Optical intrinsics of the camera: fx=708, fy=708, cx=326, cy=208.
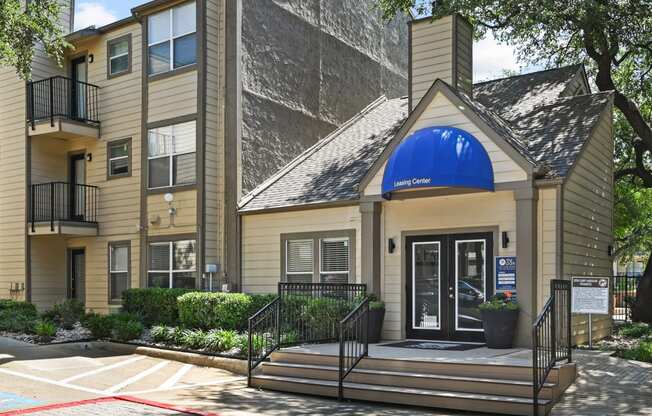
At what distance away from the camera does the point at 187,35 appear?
19312 millimetres

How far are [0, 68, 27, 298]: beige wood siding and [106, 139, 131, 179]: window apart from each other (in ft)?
10.3

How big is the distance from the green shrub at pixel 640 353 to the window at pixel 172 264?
10.6 meters

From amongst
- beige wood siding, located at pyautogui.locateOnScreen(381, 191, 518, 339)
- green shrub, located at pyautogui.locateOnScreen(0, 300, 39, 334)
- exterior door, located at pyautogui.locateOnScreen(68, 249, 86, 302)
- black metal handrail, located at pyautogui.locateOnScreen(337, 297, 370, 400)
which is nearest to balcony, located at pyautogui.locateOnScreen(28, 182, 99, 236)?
exterior door, located at pyautogui.locateOnScreen(68, 249, 86, 302)

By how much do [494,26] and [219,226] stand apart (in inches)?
379

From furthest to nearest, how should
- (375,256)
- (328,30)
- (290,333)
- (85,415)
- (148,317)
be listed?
1. (328,30)
2. (148,317)
3. (375,256)
4. (290,333)
5. (85,415)

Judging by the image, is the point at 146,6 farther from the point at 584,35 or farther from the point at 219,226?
the point at 584,35

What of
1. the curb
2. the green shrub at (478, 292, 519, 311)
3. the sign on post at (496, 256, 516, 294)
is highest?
the sign on post at (496, 256, 516, 294)

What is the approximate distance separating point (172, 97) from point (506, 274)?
34.9 feet

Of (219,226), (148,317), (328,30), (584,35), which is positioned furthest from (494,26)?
(148,317)

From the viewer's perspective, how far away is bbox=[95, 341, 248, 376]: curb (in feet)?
47.3

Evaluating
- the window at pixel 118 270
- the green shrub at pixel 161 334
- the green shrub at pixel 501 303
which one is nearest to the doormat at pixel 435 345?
the green shrub at pixel 501 303

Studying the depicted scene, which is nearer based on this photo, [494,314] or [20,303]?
[494,314]

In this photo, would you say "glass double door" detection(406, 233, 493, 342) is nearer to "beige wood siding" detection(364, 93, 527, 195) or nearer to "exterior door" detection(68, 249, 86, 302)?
"beige wood siding" detection(364, 93, 527, 195)

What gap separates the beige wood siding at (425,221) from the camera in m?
14.0
